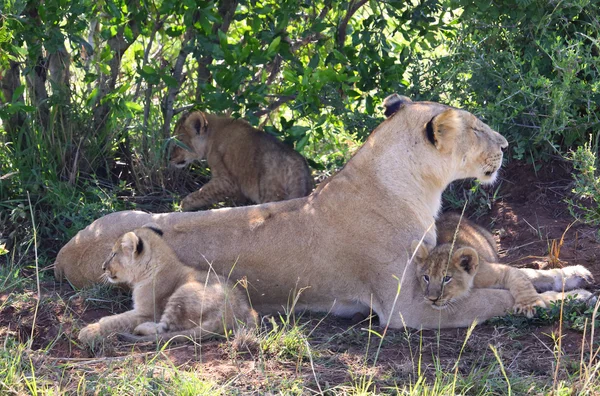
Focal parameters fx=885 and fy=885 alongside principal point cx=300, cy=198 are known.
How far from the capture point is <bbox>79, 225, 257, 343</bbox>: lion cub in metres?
4.98

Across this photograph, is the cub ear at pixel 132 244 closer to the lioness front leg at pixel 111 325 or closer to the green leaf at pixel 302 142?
the lioness front leg at pixel 111 325

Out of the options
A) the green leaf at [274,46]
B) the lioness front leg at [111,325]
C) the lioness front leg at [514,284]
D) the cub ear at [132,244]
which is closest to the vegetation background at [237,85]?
the green leaf at [274,46]

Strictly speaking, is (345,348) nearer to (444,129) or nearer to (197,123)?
(444,129)

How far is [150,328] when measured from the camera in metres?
5.02

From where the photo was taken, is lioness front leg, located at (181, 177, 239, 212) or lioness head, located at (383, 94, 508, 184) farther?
lioness front leg, located at (181, 177, 239, 212)

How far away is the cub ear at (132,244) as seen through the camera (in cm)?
536

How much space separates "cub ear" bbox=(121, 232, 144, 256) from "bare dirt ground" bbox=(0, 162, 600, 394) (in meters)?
0.49

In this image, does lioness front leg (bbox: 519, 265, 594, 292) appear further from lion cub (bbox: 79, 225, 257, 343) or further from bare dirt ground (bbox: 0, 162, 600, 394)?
lion cub (bbox: 79, 225, 257, 343)

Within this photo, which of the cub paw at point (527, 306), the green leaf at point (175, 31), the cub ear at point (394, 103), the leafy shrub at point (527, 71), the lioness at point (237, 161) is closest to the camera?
the cub paw at point (527, 306)

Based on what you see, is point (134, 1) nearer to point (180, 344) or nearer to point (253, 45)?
point (253, 45)

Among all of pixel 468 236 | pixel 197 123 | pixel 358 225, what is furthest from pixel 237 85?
pixel 468 236

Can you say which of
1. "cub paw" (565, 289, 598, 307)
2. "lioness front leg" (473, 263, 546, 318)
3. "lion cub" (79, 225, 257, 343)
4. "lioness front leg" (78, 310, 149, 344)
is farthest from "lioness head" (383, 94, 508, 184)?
"lioness front leg" (78, 310, 149, 344)

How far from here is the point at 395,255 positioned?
5328 mm

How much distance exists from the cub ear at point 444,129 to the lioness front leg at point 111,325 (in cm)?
206
